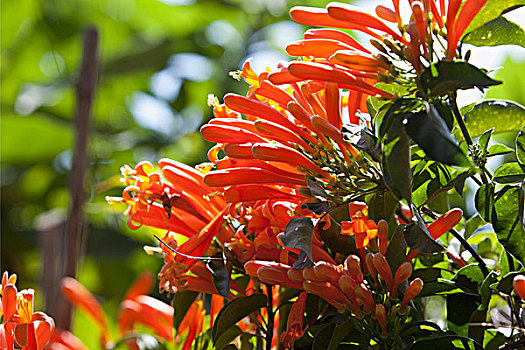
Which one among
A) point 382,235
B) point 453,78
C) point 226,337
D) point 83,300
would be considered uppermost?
point 453,78

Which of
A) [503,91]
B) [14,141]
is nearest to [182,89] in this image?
[14,141]

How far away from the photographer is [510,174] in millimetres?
456

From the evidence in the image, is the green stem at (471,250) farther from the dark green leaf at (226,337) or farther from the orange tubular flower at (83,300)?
the orange tubular flower at (83,300)

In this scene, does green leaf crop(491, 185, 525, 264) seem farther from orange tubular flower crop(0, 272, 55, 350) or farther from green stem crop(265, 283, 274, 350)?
orange tubular flower crop(0, 272, 55, 350)

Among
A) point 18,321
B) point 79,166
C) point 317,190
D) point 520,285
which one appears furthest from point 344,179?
point 79,166

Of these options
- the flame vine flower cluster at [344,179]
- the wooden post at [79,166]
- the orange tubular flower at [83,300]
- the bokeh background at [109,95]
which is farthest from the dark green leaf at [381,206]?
the bokeh background at [109,95]

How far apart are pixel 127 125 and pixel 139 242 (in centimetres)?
64

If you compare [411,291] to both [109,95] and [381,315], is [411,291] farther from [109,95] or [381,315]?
[109,95]

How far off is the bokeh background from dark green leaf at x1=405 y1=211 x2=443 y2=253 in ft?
4.13

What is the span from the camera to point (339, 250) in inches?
18.8

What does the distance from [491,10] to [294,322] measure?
0.26m

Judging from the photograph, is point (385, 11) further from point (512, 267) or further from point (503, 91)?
point (503, 91)

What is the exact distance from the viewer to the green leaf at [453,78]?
380 millimetres

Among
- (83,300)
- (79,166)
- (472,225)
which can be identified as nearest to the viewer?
(472,225)
